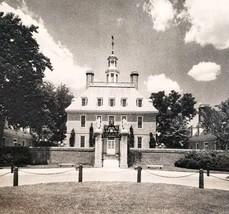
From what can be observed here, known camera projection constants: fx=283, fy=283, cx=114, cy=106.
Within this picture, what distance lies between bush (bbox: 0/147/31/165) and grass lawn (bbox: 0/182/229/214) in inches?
489

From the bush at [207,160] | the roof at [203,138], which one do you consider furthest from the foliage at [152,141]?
the bush at [207,160]

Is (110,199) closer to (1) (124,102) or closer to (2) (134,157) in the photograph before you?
(2) (134,157)

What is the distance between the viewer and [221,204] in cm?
885

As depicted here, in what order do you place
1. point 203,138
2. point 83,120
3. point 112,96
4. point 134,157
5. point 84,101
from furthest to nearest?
1. point 203,138
2. point 112,96
3. point 84,101
4. point 83,120
5. point 134,157

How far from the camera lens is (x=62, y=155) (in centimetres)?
2408

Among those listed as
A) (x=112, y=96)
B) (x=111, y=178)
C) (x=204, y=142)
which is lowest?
(x=111, y=178)

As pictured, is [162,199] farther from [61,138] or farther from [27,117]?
[61,138]

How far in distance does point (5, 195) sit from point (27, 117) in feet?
47.8

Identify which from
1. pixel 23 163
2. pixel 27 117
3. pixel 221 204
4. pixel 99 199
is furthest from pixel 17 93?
pixel 221 204

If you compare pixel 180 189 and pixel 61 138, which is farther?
pixel 61 138

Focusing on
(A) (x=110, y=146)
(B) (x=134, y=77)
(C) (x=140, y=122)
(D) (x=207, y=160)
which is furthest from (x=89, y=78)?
(D) (x=207, y=160)

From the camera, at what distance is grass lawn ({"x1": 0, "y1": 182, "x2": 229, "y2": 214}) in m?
7.96

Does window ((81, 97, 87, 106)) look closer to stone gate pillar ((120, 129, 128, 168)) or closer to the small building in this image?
stone gate pillar ((120, 129, 128, 168))

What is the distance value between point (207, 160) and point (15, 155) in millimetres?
15429
